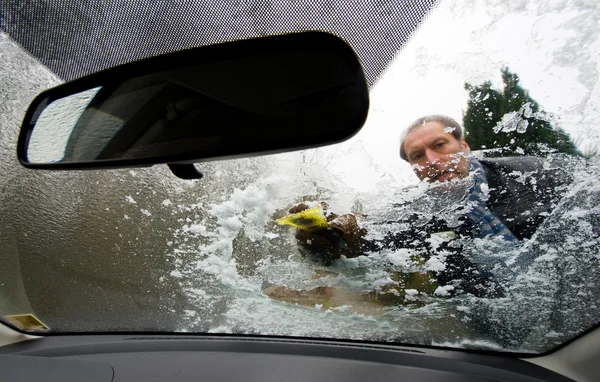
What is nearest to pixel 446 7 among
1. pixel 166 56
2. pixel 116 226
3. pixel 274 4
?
pixel 274 4

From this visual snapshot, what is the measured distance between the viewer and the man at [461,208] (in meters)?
2.13

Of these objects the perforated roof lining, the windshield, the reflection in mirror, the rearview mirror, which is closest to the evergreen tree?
the windshield

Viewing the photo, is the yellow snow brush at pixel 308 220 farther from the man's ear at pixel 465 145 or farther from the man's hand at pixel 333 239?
the man's ear at pixel 465 145

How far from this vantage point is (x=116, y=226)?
2977 mm

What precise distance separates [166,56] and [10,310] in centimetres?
280

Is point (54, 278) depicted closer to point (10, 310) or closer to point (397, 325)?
point (10, 310)

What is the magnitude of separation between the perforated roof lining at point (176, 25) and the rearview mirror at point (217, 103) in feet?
0.99

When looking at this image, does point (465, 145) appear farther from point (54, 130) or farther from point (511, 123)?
point (54, 130)

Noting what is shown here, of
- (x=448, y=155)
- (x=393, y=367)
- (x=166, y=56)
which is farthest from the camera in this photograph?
(x=393, y=367)

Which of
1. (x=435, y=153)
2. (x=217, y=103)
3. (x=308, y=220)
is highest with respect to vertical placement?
(x=435, y=153)

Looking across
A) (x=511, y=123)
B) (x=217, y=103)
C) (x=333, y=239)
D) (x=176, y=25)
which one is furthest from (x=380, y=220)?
(x=176, y=25)

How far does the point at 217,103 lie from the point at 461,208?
1.54 meters

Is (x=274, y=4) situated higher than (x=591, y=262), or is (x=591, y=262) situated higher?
(x=274, y=4)

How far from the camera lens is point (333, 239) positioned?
2.63 metres
